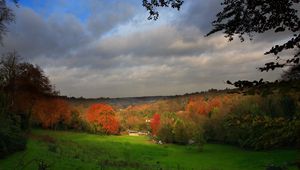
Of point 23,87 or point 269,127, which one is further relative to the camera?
point 23,87

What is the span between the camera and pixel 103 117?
114875 millimetres

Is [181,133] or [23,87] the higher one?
[23,87]

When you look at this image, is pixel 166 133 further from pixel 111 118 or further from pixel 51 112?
pixel 51 112

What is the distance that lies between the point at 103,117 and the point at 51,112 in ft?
90.0

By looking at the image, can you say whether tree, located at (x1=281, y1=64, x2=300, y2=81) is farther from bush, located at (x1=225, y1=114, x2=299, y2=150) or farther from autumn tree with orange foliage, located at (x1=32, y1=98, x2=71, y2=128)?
autumn tree with orange foliage, located at (x1=32, y1=98, x2=71, y2=128)

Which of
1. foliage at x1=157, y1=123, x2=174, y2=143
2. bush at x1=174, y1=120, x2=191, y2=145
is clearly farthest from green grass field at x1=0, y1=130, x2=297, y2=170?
foliage at x1=157, y1=123, x2=174, y2=143

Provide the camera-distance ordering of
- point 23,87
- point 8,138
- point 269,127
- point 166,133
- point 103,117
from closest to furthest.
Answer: point 269,127
point 8,138
point 23,87
point 166,133
point 103,117

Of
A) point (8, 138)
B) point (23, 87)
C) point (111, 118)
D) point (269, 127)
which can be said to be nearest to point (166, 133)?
point (111, 118)

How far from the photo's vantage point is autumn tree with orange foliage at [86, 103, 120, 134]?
112 meters

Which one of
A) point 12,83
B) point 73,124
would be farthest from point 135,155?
point 73,124

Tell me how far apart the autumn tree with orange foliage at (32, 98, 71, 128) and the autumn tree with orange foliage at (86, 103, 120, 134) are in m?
10.1

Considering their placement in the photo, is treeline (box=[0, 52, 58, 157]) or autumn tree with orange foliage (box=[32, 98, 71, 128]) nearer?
treeline (box=[0, 52, 58, 157])

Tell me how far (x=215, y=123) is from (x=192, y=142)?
7801 mm

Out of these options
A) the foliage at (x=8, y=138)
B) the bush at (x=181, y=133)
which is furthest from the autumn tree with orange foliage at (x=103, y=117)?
the foliage at (x=8, y=138)
